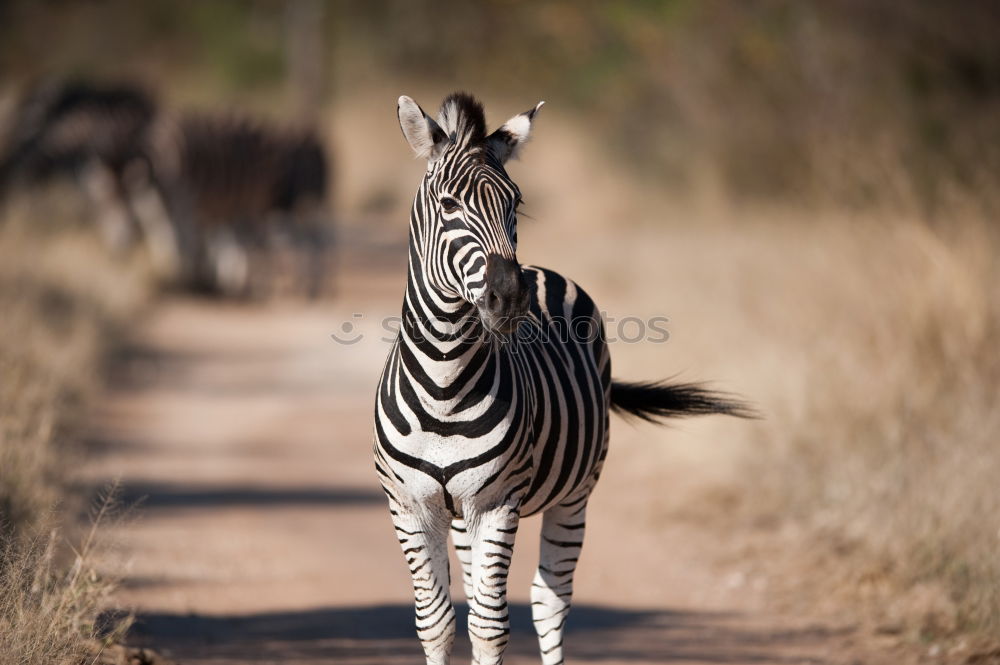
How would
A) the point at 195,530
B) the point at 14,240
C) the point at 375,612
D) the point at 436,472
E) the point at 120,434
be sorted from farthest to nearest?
Answer: 1. the point at 14,240
2. the point at 120,434
3. the point at 195,530
4. the point at 375,612
5. the point at 436,472

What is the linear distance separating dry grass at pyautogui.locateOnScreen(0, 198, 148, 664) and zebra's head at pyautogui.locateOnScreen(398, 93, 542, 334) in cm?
176

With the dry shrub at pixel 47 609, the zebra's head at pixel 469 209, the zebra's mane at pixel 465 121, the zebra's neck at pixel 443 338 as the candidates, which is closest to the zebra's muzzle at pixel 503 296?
the zebra's head at pixel 469 209

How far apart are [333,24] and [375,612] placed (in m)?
32.7

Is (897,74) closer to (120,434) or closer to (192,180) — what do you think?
(120,434)

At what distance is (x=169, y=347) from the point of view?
1265cm

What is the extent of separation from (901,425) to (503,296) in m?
4.42

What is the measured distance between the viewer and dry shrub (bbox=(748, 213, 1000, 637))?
575 cm

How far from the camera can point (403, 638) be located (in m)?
5.31

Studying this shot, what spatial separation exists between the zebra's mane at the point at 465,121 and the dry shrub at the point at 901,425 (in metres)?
3.19

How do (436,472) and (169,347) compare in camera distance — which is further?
(169,347)

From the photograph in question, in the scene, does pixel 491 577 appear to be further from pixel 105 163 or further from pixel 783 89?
pixel 105 163

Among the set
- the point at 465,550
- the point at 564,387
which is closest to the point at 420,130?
the point at 564,387

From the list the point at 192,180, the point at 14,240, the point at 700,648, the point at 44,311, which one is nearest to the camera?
the point at 700,648

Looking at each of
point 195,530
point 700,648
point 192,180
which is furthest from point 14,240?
point 700,648
